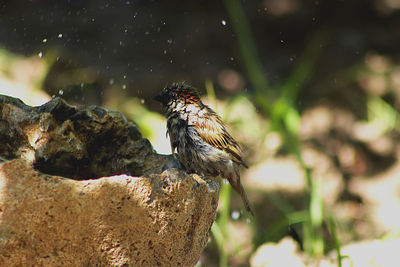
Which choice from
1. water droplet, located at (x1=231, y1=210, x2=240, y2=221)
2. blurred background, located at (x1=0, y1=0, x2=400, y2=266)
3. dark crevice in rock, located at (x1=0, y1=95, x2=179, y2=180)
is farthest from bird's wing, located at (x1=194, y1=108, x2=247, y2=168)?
water droplet, located at (x1=231, y1=210, x2=240, y2=221)

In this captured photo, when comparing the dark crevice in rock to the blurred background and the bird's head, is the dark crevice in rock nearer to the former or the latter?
the bird's head

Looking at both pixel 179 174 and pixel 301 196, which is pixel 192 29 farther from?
pixel 179 174

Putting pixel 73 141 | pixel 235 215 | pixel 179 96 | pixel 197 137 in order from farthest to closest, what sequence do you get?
→ 1. pixel 235 215
2. pixel 179 96
3. pixel 197 137
4. pixel 73 141

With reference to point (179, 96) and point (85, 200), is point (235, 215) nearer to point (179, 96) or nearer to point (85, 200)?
point (179, 96)

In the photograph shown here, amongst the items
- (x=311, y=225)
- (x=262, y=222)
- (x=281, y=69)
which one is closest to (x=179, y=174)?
(x=311, y=225)

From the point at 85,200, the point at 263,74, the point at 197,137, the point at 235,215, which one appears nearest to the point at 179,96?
the point at 197,137

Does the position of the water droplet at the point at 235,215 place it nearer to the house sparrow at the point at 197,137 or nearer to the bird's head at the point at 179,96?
the house sparrow at the point at 197,137

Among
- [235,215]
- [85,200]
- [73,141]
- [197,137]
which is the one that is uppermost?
[235,215]
